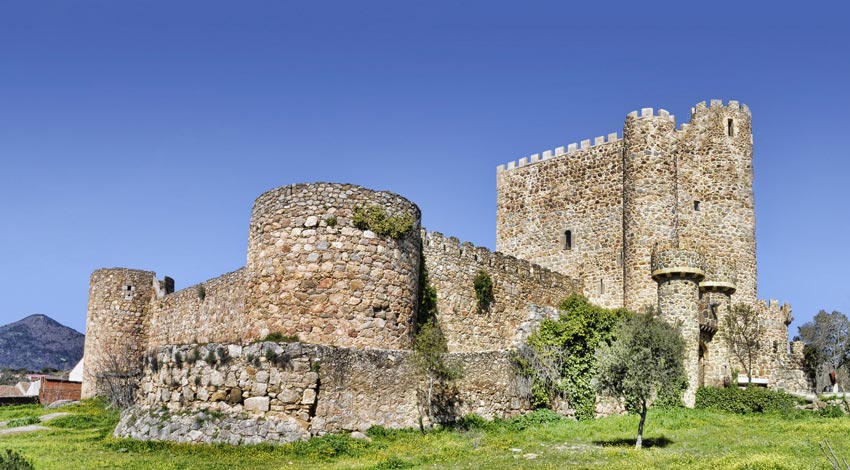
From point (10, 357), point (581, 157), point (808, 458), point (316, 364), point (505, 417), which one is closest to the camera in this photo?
point (808, 458)

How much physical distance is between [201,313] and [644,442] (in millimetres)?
18405

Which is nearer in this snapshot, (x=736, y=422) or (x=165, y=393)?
(x=165, y=393)

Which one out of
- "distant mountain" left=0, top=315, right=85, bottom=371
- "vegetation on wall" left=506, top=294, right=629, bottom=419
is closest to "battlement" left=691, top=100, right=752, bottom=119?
"vegetation on wall" left=506, top=294, right=629, bottom=419

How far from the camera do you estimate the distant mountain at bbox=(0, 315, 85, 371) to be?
128 metres

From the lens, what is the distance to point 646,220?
100 feet

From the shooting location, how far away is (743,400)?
85.7ft

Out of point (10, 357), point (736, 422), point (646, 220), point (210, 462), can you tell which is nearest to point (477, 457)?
point (210, 462)

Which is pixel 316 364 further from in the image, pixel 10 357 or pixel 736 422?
pixel 10 357

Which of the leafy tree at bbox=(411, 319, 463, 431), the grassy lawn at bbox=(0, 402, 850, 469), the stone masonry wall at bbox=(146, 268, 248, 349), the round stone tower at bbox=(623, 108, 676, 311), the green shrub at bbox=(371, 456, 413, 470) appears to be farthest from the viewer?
the round stone tower at bbox=(623, 108, 676, 311)

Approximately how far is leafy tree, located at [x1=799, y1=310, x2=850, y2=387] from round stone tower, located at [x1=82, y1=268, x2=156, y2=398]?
3485 centimetres

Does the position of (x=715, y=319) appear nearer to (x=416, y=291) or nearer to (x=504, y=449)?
(x=416, y=291)

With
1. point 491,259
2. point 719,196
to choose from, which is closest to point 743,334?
point 719,196

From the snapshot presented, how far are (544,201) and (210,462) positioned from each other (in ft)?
70.7

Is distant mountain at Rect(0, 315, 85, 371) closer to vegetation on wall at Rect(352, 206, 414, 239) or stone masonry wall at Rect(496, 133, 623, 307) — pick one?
stone masonry wall at Rect(496, 133, 623, 307)
